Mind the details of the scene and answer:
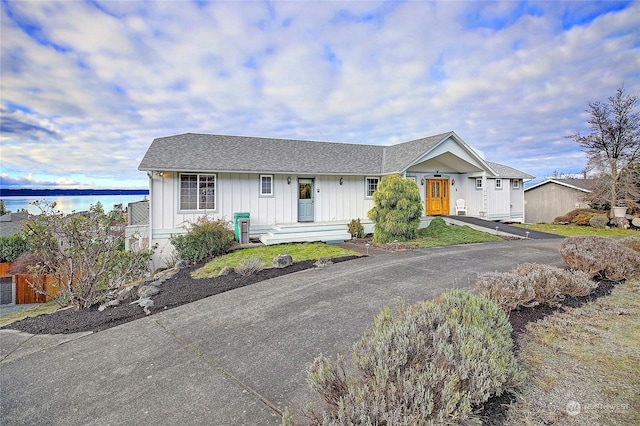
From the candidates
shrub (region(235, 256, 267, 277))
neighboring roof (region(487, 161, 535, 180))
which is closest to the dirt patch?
shrub (region(235, 256, 267, 277))

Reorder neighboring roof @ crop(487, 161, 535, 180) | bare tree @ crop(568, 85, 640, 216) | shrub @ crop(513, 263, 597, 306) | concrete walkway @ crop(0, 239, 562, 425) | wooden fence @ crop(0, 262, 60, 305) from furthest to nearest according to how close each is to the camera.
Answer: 1. neighboring roof @ crop(487, 161, 535, 180)
2. bare tree @ crop(568, 85, 640, 216)
3. wooden fence @ crop(0, 262, 60, 305)
4. shrub @ crop(513, 263, 597, 306)
5. concrete walkway @ crop(0, 239, 562, 425)

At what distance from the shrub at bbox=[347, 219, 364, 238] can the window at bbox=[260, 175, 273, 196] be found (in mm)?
4063

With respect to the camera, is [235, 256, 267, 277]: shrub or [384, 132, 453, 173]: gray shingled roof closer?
[235, 256, 267, 277]: shrub

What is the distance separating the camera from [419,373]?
2.14 metres

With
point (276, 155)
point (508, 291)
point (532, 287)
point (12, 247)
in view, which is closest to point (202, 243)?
point (276, 155)

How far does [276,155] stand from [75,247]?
9.71 metres

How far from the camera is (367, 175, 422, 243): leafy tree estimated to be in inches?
472

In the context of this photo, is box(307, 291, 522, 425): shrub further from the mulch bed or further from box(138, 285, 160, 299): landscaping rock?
box(138, 285, 160, 299): landscaping rock

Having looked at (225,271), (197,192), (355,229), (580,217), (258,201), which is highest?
(197,192)

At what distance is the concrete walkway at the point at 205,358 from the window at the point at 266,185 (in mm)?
7452

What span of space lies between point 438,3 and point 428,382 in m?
11.4

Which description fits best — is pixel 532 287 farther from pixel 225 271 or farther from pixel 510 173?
pixel 510 173

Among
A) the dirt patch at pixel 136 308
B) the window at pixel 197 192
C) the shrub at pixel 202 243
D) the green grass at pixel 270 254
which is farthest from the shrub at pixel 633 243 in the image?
the window at pixel 197 192

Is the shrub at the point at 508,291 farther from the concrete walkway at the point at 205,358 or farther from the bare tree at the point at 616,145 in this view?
the bare tree at the point at 616,145
